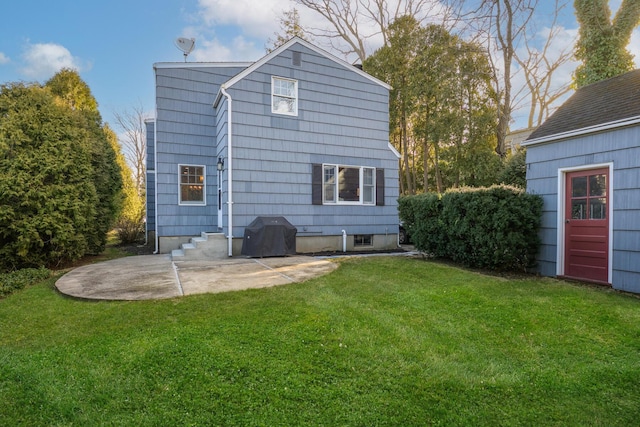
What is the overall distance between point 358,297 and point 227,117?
18.9 feet

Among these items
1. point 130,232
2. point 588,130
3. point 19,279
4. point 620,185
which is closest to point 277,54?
point 588,130

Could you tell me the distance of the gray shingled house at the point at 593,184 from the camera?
5.33 metres

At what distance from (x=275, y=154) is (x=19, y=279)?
5.69m

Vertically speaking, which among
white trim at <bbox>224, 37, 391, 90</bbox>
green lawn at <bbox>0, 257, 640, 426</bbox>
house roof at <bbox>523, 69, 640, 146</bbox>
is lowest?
green lawn at <bbox>0, 257, 640, 426</bbox>

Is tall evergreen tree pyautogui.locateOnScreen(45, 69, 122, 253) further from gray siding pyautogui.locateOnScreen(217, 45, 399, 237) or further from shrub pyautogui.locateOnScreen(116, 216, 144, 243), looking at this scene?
gray siding pyautogui.locateOnScreen(217, 45, 399, 237)

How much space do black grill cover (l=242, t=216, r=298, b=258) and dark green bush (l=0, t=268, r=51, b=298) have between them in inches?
151

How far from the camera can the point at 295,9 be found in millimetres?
18359

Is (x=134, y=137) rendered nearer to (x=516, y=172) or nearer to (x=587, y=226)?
(x=516, y=172)

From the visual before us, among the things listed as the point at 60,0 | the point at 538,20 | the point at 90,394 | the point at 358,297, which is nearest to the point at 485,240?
the point at 358,297

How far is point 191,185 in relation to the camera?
31.4ft

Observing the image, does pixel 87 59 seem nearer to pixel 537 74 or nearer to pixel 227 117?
pixel 227 117

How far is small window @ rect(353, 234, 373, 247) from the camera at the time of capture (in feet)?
32.6

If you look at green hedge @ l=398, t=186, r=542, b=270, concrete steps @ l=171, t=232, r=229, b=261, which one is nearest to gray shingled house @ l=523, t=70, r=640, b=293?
green hedge @ l=398, t=186, r=542, b=270

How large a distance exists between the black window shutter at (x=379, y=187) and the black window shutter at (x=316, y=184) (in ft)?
6.29
